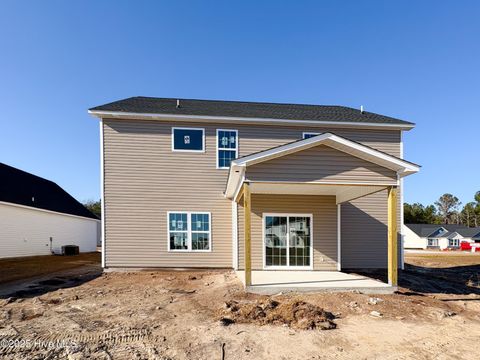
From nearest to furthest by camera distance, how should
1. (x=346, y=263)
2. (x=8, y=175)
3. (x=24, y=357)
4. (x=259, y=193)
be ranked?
1. (x=24, y=357)
2. (x=259, y=193)
3. (x=346, y=263)
4. (x=8, y=175)

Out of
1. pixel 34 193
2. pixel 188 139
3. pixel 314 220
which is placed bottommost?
pixel 314 220

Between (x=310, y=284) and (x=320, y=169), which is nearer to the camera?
(x=320, y=169)

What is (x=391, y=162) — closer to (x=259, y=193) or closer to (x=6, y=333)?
(x=259, y=193)

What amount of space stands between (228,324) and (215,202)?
22.8 ft

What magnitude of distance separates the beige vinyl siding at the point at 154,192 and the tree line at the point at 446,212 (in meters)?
71.1

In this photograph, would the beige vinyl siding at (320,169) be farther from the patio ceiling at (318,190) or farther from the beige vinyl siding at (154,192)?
the beige vinyl siding at (154,192)

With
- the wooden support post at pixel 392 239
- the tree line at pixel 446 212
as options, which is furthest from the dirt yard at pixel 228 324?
the tree line at pixel 446 212

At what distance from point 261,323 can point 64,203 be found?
2463 cm

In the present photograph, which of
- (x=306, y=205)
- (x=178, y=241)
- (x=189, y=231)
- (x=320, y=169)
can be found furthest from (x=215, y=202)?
(x=320, y=169)

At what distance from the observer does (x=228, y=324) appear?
636cm

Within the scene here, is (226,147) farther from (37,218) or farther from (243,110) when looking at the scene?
(37,218)

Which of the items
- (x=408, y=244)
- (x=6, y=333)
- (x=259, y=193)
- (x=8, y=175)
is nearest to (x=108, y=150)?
(x=259, y=193)

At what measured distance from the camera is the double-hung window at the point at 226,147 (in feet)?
43.3

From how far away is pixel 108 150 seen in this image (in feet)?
41.5
